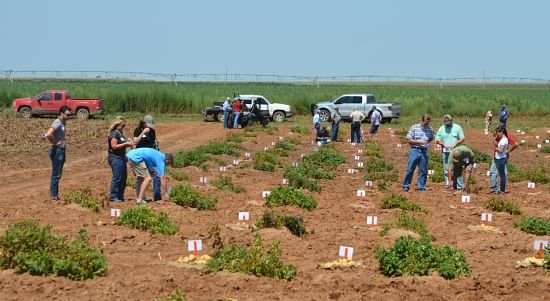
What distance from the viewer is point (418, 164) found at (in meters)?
16.7

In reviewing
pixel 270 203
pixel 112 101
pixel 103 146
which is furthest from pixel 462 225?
pixel 112 101

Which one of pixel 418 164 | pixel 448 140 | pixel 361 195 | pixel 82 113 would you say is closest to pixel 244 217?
pixel 361 195

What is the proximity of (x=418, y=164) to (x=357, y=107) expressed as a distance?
2735cm

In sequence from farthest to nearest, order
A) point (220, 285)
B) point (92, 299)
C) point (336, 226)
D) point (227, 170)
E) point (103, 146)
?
point (103, 146) < point (227, 170) < point (336, 226) < point (220, 285) < point (92, 299)

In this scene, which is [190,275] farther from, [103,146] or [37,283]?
[103,146]

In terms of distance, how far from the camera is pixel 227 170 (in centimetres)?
2016

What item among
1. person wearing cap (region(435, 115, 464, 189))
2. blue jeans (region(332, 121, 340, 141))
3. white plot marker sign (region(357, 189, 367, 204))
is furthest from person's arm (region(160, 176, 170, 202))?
blue jeans (region(332, 121, 340, 141))

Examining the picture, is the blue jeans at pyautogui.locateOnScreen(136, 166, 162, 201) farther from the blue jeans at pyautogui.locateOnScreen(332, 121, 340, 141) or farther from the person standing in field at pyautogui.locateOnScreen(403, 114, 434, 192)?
the blue jeans at pyautogui.locateOnScreen(332, 121, 340, 141)

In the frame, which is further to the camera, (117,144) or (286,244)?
(117,144)

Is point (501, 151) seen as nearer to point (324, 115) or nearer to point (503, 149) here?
point (503, 149)

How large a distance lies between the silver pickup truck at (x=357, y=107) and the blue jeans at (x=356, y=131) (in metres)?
12.2

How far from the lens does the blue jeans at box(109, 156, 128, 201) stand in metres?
13.5

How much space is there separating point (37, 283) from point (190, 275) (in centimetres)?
148

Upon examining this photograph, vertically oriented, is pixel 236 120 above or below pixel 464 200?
below
